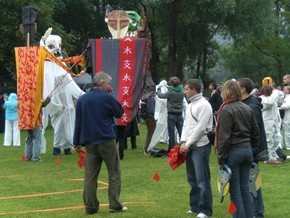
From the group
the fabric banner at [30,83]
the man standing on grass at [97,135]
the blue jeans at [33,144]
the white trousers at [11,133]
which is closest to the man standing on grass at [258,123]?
the man standing on grass at [97,135]

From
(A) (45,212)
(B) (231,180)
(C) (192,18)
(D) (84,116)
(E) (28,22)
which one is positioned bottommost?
(A) (45,212)

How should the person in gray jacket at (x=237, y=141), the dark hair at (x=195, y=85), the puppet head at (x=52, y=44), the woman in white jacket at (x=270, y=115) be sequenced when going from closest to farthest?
the person in gray jacket at (x=237, y=141), the dark hair at (x=195, y=85), the woman in white jacket at (x=270, y=115), the puppet head at (x=52, y=44)

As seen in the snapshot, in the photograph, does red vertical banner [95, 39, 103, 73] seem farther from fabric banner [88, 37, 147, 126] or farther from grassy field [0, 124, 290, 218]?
grassy field [0, 124, 290, 218]

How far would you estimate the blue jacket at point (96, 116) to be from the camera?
9.97 metres

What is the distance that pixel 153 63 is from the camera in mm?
46750

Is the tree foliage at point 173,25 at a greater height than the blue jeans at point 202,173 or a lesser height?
greater

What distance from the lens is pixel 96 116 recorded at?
997 cm

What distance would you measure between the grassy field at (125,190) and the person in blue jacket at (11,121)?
5465mm

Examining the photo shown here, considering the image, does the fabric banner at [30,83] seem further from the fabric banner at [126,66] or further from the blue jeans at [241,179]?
the blue jeans at [241,179]

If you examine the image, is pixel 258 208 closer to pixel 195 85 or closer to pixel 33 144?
pixel 195 85

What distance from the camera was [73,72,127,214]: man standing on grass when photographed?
32.7 ft

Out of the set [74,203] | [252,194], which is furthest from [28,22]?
[252,194]

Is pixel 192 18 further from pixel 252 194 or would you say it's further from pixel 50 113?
pixel 252 194

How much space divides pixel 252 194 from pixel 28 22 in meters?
10.8
